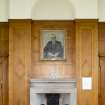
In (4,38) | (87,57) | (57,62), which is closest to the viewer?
(87,57)

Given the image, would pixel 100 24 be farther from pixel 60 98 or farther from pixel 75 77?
pixel 60 98

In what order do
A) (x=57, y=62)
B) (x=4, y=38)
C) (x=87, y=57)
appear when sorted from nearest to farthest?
(x=87, y=57)
(x=57, y=62)
(x=4, y=38)

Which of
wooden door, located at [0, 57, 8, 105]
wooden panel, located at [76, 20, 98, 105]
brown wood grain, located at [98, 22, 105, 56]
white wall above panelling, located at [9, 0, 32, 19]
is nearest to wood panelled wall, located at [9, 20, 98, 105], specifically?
wooden panel, located at [76, 20, 98, 105]

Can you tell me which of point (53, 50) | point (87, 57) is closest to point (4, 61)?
point (53, 50)

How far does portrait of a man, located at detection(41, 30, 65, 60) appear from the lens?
9.05 metres

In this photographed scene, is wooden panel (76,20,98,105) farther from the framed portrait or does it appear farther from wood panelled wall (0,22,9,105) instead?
wood panelled wall (0,22,9,105)

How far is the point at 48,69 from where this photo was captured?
905 cm

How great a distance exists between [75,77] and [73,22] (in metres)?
1.59

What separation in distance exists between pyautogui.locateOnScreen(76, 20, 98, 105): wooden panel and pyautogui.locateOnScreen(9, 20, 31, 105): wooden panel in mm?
1402

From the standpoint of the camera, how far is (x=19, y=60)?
873 centimetres

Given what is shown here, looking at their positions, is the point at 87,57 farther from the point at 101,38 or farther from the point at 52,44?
the point at 52,44

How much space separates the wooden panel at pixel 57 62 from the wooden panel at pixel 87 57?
0.35 metres

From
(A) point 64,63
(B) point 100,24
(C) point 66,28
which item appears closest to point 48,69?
(A) point 64,63

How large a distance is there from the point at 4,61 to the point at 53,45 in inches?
60.0
